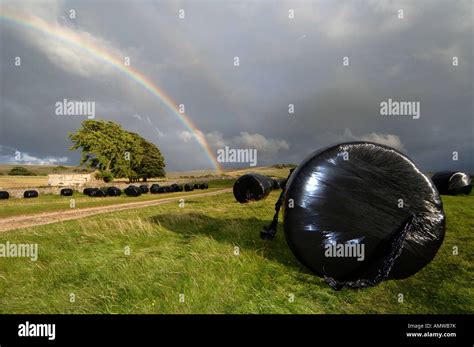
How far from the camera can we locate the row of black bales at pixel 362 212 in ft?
18.8

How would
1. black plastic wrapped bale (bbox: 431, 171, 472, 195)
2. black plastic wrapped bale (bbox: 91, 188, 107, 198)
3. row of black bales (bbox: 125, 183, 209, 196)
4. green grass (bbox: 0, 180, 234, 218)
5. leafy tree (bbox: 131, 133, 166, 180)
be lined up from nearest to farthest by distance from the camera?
green grass (bbox: 0, 180, 234, 218) < black plastic wrapped bale (bbox: 431, 171, 472, 195) < black plastic wrapped bale (bbox: 91, 188, 107, 198) < row of black bales (bbox: 125, 183, 209, 196) < leafy tree (bbox: 131, 133, 166, 180)

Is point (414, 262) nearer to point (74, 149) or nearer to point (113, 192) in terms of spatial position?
point (113, 192)

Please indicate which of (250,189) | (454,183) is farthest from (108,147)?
(454,183)

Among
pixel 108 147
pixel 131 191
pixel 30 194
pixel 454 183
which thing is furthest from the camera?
pixel 108 147

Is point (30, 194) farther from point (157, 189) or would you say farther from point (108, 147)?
point (108, 147)

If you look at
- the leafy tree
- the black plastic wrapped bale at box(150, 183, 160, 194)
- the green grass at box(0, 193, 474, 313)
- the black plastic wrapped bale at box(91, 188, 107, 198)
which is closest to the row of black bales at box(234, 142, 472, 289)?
the green grass at box(0, 193, 474, 313)

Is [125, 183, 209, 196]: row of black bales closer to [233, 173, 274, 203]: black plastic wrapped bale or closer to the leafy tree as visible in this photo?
[233, 173, 274, 203]: black plastic wrapped bale

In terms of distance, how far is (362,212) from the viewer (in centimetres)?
576

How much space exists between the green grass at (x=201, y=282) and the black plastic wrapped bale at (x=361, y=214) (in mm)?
538

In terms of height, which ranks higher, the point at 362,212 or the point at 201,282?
the point at 362,212

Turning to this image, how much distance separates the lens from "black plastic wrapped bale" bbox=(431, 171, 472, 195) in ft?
82.1

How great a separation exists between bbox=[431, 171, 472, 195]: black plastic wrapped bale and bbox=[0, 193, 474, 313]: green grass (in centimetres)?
2026

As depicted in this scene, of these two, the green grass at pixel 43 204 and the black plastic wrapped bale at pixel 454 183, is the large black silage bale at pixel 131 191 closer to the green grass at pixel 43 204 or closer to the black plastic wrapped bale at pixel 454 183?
the green grass at pixel 43 204

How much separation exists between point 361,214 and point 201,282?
3683 millimetres
